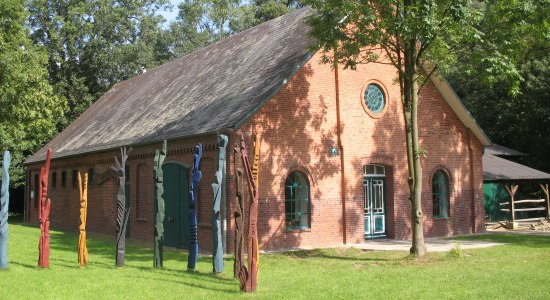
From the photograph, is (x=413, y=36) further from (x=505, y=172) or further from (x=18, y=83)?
(x=18, y=83)

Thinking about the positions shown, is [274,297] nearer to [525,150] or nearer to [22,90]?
[22,90]

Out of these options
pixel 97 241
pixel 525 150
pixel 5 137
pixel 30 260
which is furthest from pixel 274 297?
pixel 525 150

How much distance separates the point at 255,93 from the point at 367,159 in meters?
4.33

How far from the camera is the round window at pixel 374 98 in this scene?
1955 cm

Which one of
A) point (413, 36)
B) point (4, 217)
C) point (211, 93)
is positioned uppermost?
point (413, 36)

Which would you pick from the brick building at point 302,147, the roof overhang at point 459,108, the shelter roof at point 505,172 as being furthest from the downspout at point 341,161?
the shelter roof at point 505,172

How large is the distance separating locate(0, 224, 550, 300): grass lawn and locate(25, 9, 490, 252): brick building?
1.92m

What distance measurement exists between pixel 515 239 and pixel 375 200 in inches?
181

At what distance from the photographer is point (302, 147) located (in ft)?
58.2

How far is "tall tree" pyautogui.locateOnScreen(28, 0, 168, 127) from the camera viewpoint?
41.5m

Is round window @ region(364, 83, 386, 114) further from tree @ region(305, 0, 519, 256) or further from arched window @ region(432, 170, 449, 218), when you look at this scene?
tree @ region(305, 0, 519, 256)

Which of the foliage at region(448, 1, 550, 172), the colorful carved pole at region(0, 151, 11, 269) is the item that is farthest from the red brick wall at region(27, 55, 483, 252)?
the foliage at region(448, 1, 550, 172)

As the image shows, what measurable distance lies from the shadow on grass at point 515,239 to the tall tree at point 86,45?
2925cm

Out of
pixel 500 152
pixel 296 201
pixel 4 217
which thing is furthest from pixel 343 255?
pixel 500 152
